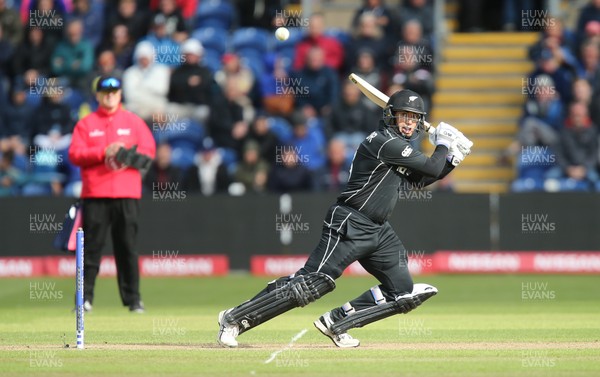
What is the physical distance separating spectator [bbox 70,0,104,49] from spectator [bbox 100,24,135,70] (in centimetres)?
34

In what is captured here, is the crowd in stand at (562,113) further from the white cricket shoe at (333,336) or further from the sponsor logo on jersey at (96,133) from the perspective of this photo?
the white cricket shoe at (333,336)

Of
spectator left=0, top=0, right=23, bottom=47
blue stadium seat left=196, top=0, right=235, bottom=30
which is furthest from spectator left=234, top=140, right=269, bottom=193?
spectator left=0, top=0, right=23, bottom=47

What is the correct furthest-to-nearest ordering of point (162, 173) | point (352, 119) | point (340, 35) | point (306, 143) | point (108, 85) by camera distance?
point (340, 35) → point (352, 119) → point (306, 143) → point (162, 173) → point (108, 85)

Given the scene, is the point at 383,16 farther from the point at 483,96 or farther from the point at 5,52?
the point at 5,52

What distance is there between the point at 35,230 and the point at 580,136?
8.11 meters

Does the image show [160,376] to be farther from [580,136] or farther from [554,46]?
[554,46]

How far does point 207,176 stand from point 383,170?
9251 mm

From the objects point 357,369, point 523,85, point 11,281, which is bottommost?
point 11,281

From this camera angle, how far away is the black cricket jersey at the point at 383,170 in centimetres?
1026

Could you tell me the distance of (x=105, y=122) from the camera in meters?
13.8

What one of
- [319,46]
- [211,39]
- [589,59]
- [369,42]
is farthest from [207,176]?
[589,59]

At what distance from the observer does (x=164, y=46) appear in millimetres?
20828

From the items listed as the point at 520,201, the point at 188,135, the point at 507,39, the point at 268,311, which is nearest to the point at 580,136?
the point at 520,201

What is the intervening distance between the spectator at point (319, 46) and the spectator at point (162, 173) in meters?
2.79
